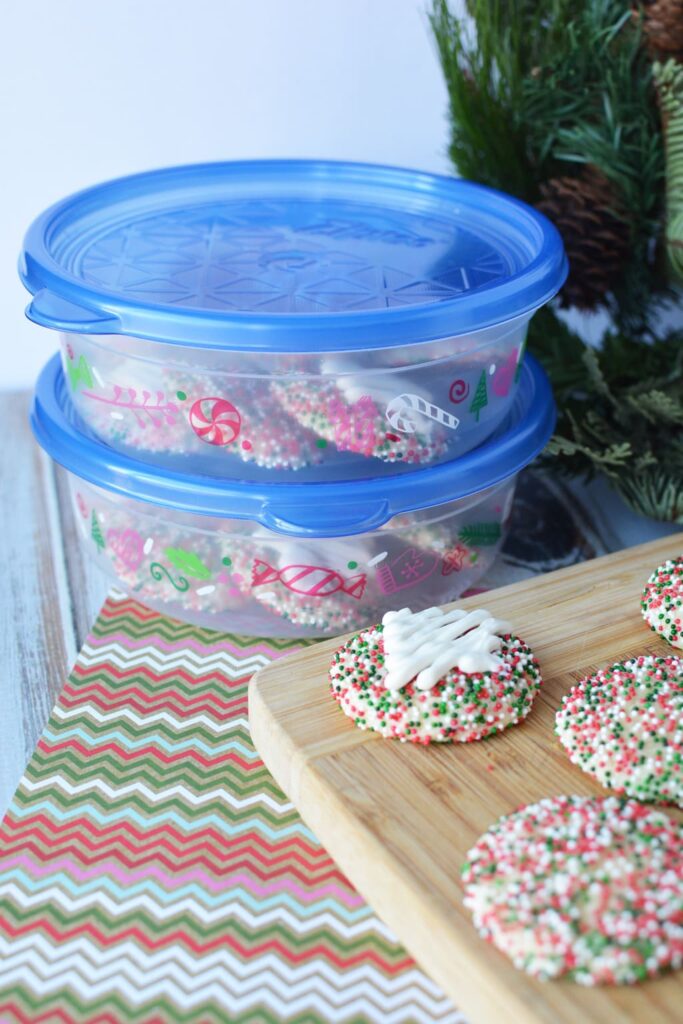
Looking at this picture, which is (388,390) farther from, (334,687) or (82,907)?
(82,907)

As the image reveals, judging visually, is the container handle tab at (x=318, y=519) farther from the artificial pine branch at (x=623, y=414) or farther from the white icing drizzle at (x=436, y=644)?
the artificial pine branch at (x=623, y=414)

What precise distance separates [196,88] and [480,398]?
0.63 metres

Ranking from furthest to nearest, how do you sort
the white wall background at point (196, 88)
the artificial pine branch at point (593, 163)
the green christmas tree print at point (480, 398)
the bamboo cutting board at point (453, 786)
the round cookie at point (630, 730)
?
the white wall background at point (196, 88) < the artificial pine branch at point (593, 163) < the green christmas tree print at point (480, 398) < the round cookie at point (630, 730) < the bamboo cutting board at point (453, 786)

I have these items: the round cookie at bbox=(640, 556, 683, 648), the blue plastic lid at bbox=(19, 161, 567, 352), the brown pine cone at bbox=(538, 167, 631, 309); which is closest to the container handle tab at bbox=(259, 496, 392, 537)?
the blue plastic lid at bbox=(19, 161, 567, 352)

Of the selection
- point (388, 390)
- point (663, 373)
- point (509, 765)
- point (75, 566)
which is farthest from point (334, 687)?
point (663, 373)

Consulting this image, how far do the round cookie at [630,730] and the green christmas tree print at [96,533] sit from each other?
0.50m

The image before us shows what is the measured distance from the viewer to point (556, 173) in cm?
125

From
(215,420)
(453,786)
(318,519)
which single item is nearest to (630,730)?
(453,786)

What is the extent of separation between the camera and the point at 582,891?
662 millimetres

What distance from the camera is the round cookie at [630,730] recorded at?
77cm

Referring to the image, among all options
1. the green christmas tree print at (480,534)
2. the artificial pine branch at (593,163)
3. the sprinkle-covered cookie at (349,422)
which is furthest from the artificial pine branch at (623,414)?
the sprinkle-covered cookie at (349,422)

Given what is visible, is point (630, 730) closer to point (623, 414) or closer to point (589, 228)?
point (623, 414)

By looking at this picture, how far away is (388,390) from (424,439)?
7 cm

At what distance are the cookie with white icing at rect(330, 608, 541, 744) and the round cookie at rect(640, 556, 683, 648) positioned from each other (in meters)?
0.13
